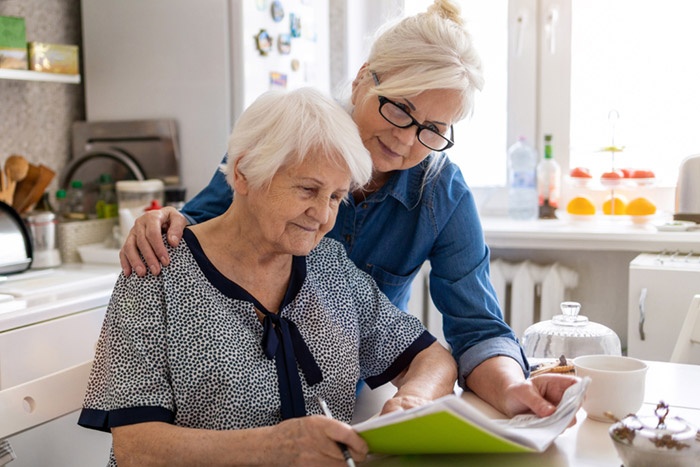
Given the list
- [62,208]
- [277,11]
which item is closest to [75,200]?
[62,208]

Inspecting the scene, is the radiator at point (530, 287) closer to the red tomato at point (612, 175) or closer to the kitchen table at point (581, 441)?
the red tomato at point (612, 175)

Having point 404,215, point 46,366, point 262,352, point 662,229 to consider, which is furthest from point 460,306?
point 662,229

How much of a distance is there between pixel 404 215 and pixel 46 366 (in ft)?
3.67

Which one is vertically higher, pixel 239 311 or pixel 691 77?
Answer: pixel 691 77

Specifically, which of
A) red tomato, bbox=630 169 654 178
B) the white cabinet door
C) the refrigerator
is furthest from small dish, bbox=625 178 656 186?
the refrigerator

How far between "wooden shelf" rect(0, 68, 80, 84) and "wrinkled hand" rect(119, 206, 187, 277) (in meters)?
1.38

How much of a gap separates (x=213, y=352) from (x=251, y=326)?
0.27 ft

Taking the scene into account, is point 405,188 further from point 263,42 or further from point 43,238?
point 43,238

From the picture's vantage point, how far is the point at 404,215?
1517 mm

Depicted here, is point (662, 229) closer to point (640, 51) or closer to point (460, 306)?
point (640, 51)

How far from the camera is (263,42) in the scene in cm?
263

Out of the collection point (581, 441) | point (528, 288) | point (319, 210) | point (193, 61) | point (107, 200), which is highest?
point (193, 61)

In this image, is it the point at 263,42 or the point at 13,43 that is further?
the point at 263,42

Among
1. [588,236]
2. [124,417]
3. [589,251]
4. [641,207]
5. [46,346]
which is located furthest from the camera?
[589,251]
